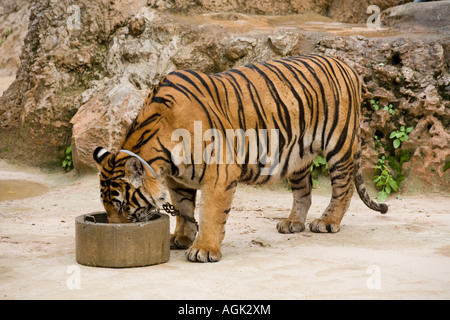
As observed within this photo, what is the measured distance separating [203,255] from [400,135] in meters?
4.31

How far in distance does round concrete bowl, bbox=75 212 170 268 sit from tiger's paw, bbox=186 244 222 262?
10.4 inches

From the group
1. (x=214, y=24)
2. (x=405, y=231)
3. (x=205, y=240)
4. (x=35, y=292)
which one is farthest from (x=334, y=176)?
(x=214, y=24)

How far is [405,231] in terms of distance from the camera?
5.57 metres

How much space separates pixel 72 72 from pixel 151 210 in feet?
18.2

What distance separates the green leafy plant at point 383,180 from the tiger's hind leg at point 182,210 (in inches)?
127

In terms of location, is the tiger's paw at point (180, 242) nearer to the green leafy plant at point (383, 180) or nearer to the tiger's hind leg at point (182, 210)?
the tiger's hind leg at point (182, 210)

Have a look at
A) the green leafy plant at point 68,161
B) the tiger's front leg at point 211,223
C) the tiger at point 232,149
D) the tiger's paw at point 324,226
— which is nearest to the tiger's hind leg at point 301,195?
the tiger at point 232,149

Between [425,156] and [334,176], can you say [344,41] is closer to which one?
[425,156]

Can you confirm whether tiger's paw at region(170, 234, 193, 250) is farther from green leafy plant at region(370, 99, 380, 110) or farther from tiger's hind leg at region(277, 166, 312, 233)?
green leafy plant at region(370, 99, 380, 110)

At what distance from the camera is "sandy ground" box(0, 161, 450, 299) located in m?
3.62

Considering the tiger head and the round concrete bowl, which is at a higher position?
the tiger head

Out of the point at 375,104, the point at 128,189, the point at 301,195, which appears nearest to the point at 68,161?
the point at 301,195

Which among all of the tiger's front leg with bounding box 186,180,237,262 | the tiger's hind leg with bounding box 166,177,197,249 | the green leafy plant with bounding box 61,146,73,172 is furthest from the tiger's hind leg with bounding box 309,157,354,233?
the green leafy plant with bounding box 61,146,73,172

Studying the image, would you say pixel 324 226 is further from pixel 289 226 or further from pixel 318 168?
pixel 318 168
